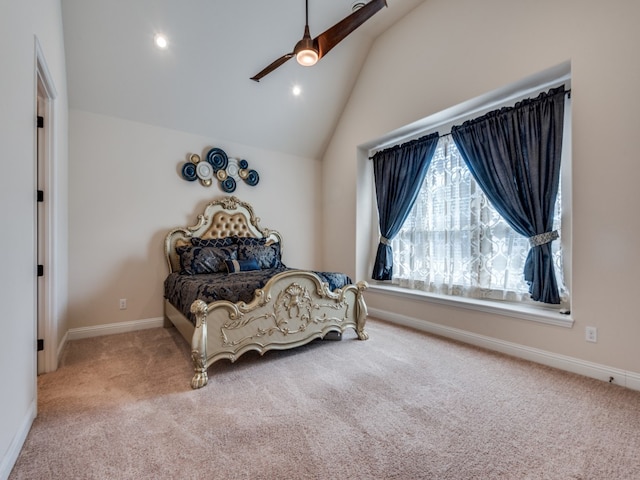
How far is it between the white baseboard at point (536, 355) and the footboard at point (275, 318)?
0.89 meters

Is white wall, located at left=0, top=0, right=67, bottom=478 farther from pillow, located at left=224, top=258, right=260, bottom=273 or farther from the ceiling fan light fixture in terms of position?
pillow, located at left=224, top=258, right=260, bottom=273

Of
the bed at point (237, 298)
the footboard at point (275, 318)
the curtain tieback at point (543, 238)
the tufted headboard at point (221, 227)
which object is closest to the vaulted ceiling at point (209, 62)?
the tufted headboard at point (221, 227)

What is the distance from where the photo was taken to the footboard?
2.27 m

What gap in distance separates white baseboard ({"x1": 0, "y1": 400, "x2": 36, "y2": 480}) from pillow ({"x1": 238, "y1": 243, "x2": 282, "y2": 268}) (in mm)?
2391

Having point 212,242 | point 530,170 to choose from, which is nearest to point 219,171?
point 212,242

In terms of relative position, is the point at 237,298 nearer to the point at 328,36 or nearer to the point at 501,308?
the point at 328,36

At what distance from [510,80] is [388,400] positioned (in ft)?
9.82

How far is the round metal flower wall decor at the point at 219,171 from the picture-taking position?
4004 millimetres

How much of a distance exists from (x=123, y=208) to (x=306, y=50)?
286 cm

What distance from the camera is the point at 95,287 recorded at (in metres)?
3.42

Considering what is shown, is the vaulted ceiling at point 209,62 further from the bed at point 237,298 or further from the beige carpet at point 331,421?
the beige carpet at point 331,421

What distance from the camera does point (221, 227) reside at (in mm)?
4195

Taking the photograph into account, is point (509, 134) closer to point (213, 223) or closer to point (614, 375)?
point (614, 375)

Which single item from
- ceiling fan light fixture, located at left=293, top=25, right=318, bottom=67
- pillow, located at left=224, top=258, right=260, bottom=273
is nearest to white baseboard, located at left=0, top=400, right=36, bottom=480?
pillow, located at left=224, top=258, right=260, bottom=273
